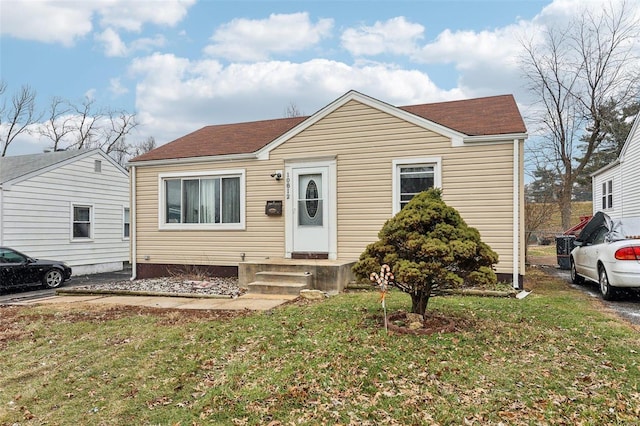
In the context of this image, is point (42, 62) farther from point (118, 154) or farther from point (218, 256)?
point (118, 154)

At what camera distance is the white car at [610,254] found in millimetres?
6870

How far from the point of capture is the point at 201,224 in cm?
1099

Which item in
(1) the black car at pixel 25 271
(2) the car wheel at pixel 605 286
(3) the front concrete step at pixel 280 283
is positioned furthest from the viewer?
(1) the black car at pixel 25 271

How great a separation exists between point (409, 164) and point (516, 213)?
238 cm

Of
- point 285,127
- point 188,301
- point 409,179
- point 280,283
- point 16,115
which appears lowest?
point 188,301

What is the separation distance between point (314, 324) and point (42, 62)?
48.0ft

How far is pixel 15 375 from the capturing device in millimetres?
4379

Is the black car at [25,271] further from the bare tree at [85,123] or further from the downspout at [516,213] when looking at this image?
the bare tree at [85,123]

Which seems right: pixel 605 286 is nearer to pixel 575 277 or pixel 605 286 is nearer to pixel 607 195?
pixel 575 277

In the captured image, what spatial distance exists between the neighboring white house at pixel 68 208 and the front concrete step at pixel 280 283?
9.17m

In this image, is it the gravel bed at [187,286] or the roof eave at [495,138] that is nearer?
the roof eave at [495,138]

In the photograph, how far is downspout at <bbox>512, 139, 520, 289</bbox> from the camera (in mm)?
8227

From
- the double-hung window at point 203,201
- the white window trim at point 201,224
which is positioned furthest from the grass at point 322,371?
the double-hung window at point 203,201

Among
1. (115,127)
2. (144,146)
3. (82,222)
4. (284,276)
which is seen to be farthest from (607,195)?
(144,146)
